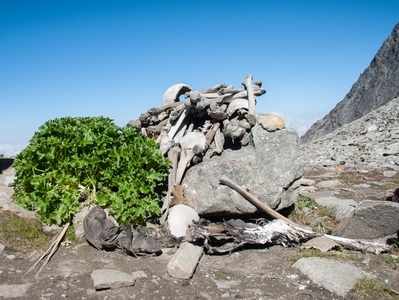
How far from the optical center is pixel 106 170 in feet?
26.5

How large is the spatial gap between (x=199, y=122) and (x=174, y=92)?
1233 mm

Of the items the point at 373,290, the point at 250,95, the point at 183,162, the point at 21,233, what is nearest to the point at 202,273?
the point at 373,290

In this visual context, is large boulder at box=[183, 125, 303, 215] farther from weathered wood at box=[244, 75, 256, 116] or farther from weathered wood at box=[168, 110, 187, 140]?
weathered wood at box=[168, 110, 187, 140]

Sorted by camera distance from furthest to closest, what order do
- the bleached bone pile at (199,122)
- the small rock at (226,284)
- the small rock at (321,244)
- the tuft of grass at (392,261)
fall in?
the bleached bone pile at (199,122) < the small rock at (321,244) < the tuft of grass at (392,261) < the small rock at (226,284)

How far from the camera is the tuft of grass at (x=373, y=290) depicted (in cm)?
576

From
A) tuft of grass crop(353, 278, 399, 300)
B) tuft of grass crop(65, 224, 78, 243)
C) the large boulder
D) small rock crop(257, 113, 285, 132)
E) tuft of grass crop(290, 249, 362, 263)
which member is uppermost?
small rock crop(257, 113, 285, 132)

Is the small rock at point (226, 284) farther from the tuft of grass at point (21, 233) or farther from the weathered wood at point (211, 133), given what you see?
the weathered wood at point (211, 133)

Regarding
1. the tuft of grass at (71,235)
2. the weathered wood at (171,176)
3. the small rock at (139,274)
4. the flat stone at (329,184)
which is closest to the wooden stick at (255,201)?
the weathered wood at (171,176)

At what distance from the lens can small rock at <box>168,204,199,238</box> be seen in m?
7.71

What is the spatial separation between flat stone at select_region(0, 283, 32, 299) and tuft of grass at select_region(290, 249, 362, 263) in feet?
13.8

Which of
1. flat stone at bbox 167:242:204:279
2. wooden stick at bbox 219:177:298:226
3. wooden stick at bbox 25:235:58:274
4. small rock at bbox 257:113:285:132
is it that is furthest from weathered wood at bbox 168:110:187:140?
wooden stick at bbox 25:235:58:274

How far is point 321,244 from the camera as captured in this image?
7.49 meters

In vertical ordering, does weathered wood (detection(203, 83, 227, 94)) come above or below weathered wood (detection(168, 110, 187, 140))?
above

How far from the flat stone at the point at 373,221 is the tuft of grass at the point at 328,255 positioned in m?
0.70
